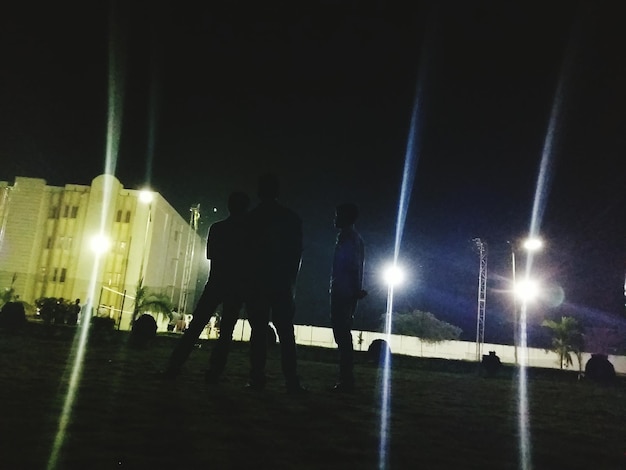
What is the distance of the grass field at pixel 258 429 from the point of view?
1.84m

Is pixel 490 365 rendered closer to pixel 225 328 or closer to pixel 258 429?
pixel 225 328

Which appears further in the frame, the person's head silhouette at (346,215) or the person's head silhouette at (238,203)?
the person's head silhouette at (346,215)

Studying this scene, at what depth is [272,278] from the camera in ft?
13.4

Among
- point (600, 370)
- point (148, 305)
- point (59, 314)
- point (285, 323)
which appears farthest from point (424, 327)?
point (285, 323)

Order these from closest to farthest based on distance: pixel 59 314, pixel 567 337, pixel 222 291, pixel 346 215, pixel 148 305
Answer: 1. pixel 222 291
2. pixel 346 215
3. pixel 59 314
4. pixel 148 305
5. pixel 567 337

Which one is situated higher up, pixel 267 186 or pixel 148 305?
pixel 267 186

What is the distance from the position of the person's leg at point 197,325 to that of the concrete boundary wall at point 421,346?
2754 centimetres

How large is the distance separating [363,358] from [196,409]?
1032cm

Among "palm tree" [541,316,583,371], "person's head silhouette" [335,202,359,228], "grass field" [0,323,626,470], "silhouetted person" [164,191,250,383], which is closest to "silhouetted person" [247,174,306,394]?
"silhouetted person" [164,191,250,383]

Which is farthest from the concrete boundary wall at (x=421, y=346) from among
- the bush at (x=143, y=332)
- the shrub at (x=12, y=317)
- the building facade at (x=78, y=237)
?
the bush at (x=143, y=332)

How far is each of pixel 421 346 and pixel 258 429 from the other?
111 feet

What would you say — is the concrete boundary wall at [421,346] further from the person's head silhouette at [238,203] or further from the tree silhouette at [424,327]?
the person's head silhouette at [238,203]

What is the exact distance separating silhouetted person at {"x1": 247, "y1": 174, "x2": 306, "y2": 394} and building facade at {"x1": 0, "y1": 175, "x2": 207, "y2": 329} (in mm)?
32466

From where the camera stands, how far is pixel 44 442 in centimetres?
187
